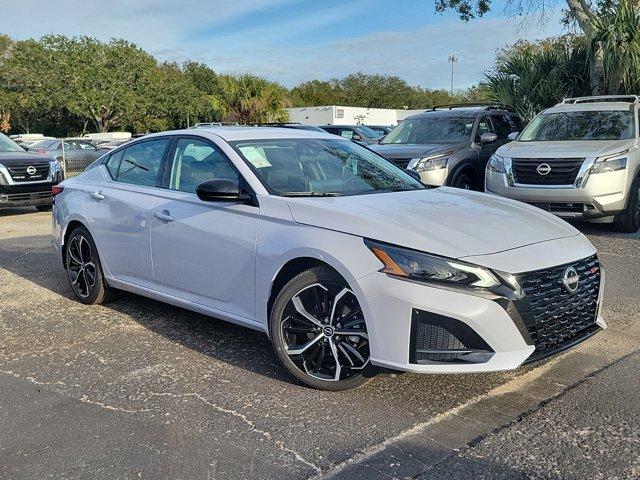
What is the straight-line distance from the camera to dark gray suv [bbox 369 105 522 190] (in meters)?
10.1

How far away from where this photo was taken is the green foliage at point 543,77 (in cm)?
1544

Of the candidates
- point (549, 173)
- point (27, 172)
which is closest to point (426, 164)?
point (549, 173)

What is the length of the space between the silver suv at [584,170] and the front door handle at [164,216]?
18.8ft

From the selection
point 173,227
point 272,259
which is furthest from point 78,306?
point 272,259

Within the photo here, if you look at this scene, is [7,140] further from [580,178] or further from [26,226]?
[580,178]

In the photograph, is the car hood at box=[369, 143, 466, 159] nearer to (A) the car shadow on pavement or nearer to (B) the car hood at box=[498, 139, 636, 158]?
(B) the car hood at box=[498, 139, 636, 158]

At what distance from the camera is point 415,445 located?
320 cm

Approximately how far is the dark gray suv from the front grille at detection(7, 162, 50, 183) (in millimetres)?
6567

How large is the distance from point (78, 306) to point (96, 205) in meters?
0.98

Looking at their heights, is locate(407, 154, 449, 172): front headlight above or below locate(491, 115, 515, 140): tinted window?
below

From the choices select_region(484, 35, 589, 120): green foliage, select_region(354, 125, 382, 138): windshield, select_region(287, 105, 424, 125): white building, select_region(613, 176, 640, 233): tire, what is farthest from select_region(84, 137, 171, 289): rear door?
select_region(287, 105, 424, 125): white building

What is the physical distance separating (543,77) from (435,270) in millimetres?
13648

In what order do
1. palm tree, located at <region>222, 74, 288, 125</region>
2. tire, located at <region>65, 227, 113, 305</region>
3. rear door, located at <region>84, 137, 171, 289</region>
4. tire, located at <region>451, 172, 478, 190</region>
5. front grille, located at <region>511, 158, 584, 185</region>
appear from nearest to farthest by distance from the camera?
rear door, located at <region>84, 137, 171, 289</region> → tire, located at <region>65, 227, 113, 305</region> → front grille, located at <region>511, 158, 584, 185</region> → tire, located at <region>451, 172, 478, 190</region> → palm tree, located at <region>222, 74, 288, 125</region>

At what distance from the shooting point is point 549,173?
8797 millimetres
